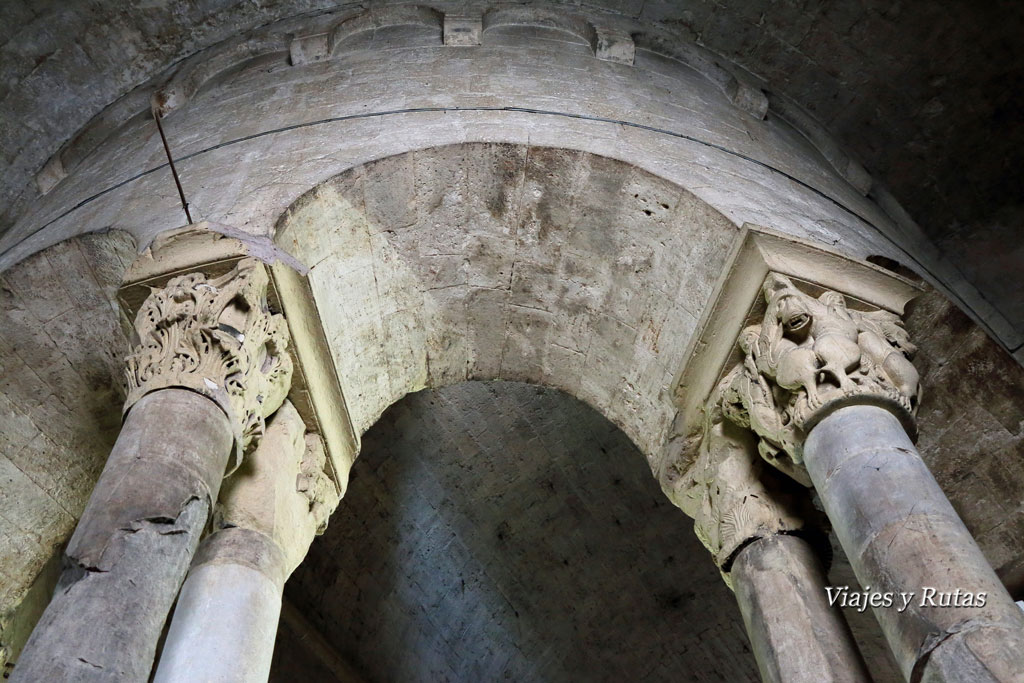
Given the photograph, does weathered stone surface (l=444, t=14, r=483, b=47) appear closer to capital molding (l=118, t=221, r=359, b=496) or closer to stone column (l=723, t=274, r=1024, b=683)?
capital molding (l=118, t=221, r=359, b=496)

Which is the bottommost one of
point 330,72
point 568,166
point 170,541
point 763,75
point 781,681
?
point 781,681

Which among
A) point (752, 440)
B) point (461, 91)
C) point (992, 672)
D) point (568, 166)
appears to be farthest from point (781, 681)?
point (461, 91)

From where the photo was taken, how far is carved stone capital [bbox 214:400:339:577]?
4.29 metres

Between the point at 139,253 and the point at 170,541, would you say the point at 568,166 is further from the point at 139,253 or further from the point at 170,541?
the point at 170,541

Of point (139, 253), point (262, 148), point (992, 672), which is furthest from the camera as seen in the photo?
point (262, 148)

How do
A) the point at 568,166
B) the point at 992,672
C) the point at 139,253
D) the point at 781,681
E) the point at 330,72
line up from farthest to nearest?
the point at 330,72
the point at 568,166
the point at 139,253
the point at 781,681
the point at 992,672

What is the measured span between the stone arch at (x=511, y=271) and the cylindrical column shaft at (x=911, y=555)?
1.33 metres

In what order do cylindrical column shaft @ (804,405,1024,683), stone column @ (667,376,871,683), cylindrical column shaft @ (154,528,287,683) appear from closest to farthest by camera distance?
1. cylindrical column shaft @ (804,405,1024,683)
2. cylindrical column shaft @ (154,528,287,683)
3. stone column @ (667,376,871,683)

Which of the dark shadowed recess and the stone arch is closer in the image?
the stone arch

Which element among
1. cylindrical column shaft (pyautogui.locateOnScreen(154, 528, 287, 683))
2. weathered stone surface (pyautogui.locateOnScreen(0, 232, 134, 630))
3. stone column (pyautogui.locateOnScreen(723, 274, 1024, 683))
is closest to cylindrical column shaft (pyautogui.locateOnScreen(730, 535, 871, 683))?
stone column (pyautogui.locateOnScreen(723, 274, 1024, 683))

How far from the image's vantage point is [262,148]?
5.57 metres

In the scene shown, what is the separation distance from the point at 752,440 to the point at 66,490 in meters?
3.60

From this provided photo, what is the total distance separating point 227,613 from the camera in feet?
12.6

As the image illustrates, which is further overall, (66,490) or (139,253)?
(66,490)
